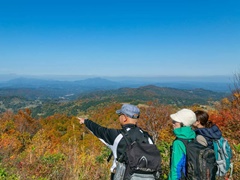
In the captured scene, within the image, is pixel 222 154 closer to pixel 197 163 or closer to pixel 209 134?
pixel 209 134

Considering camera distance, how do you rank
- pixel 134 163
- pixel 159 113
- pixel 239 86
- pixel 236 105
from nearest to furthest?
1. pixel 134 163
2. pixel 239 86
3. pixel 236 105
4. pixel 159 113

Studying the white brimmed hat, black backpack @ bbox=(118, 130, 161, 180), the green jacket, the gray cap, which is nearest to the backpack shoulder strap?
black backpack @ bbox=(118, 130, 161, 180)

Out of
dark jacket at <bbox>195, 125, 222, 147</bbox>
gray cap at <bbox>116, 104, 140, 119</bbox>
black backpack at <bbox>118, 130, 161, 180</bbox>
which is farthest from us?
dark jacket at <bbox>195, 125, 222, 147</bbox>

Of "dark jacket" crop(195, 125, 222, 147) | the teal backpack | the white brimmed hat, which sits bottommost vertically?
the teal backpack

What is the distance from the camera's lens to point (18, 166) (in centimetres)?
439

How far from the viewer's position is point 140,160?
102 inches

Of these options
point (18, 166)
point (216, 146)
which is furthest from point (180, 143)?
point (18, 166)

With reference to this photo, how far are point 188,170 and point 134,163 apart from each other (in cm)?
69

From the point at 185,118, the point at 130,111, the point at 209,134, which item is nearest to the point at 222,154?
the point at 209,134

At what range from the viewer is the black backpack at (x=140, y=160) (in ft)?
8.45

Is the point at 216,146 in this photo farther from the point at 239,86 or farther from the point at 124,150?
the point at 239,86

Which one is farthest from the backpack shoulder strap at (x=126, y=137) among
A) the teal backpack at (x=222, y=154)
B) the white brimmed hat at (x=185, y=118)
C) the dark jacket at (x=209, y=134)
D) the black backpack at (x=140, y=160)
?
the teal backpack at (x=222, y=154)

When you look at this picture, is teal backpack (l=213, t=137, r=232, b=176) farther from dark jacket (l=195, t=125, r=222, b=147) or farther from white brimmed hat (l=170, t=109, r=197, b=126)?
white brimmed hat (l=170, t=109, r=197, b=126)

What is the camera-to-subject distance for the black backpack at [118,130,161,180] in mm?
2574
